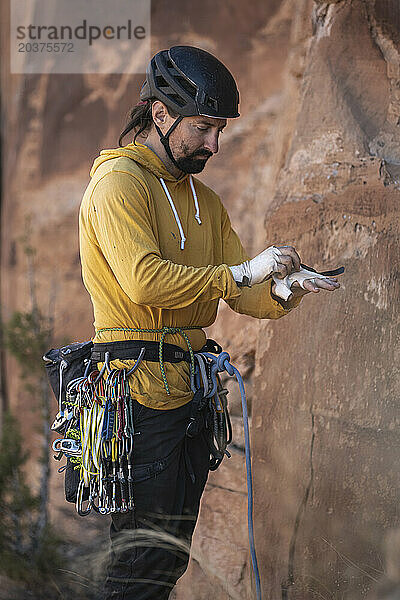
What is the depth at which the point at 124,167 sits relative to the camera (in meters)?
2.00

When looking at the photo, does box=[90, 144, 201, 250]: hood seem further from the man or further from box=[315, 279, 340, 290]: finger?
box=[315, 279, 340, 290]: finger

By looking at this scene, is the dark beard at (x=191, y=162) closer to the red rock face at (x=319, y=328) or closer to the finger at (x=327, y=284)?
the finger at (x=327, y=284)

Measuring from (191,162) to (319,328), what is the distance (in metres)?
0.88

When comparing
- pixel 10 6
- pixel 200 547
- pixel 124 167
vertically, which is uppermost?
pixel 10 6

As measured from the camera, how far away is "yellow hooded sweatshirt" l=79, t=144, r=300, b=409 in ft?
6.26

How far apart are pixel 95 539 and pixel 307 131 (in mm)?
2388

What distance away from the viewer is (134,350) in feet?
6.80

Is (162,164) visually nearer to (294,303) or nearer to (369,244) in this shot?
(294,303)

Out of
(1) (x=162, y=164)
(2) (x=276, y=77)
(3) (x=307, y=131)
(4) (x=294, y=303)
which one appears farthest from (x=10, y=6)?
(4) (x=294, y=303)

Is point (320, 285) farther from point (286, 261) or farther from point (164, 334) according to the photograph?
point (164, 334)

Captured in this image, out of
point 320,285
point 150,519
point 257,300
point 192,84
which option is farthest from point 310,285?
point 150,519

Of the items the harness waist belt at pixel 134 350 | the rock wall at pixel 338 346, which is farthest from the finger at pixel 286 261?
the rock wall at pixel 338 346

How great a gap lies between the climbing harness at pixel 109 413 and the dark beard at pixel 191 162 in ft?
1.52

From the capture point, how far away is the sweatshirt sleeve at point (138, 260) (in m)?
1.89
